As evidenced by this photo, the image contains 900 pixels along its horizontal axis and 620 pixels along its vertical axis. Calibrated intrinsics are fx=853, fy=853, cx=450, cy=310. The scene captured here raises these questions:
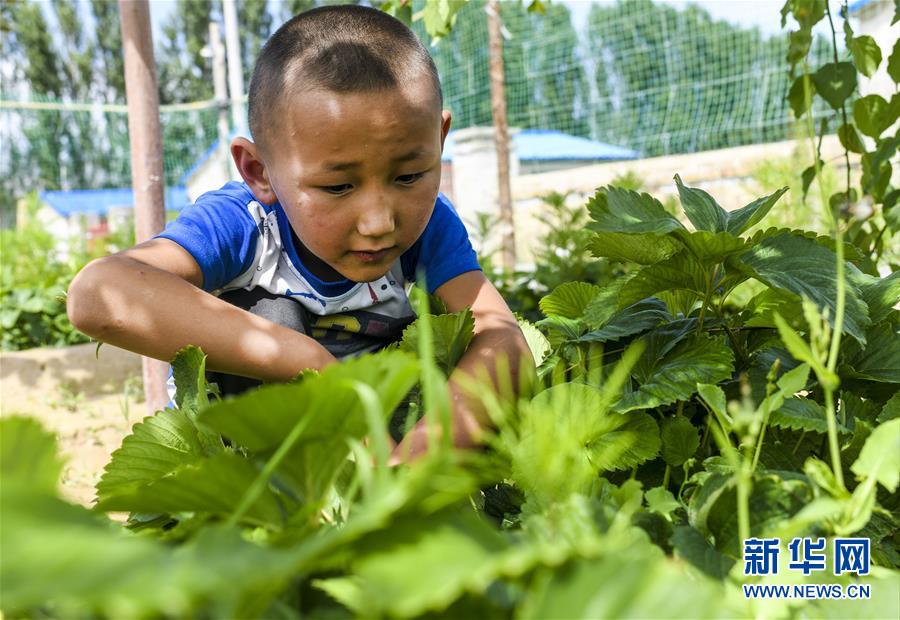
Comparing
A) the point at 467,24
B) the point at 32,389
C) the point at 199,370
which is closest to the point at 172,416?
the point at 199,370

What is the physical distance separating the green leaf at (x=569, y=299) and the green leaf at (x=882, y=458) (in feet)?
1.53

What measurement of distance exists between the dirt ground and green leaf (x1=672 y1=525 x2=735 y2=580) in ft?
11.7

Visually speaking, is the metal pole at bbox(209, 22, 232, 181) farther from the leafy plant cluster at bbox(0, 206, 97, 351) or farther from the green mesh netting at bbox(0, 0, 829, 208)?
the leafy plant cluster at bbox(0, 206, 97, 351)

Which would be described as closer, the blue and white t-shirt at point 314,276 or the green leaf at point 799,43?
the green leaf at point 799,43

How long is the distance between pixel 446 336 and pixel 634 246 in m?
0.20

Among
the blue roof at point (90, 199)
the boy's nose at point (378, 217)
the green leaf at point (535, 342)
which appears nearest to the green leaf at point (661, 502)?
the green leaf at point (535, 342)

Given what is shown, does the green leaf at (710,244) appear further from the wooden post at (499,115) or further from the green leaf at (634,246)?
the wooden post at (499,115)

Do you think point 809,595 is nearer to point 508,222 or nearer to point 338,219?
point 338,219

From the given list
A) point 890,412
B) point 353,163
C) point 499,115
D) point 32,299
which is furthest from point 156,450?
point 499,115

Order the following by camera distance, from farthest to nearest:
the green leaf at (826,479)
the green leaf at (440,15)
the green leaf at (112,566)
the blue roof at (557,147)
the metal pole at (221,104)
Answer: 1. the blue roof at (557,147)
2. the metal pole at (221,104)
3. the green leaf at (440,15)
4. the green leaf at (826,479)
5. the green leaf at (112,566)

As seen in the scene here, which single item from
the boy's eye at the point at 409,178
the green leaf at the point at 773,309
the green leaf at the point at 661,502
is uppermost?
the boy's eye at the point at 409,178

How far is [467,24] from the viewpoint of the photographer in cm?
1556

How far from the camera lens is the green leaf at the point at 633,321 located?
81 centimetres

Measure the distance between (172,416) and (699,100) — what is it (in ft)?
54.5
